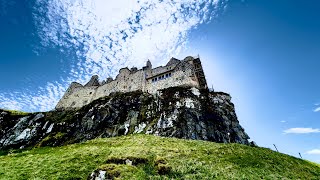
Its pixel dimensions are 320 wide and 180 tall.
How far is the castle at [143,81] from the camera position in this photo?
262ft

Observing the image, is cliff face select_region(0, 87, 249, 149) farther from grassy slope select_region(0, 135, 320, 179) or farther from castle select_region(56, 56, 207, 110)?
grassy slope select_region(0, 135, 320, 179)

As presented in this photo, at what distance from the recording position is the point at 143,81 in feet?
287

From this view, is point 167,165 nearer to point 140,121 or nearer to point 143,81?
point 140,121

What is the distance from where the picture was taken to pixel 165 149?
1384 inches

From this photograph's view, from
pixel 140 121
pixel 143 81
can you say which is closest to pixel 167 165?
pixel 140 121

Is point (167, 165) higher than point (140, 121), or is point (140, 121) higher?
point (140, 121)

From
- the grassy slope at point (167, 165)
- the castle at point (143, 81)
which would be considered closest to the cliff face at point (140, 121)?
the castle at point (143, 81)

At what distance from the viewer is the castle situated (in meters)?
80.0

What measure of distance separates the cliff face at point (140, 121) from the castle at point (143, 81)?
5945 millimetres

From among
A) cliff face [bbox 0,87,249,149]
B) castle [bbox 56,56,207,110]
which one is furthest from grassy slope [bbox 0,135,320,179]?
castle [bbox 56,56,207,110]

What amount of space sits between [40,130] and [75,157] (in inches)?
1853

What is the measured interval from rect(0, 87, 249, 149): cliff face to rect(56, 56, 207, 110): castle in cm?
595

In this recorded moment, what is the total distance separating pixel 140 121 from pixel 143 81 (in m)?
24.7

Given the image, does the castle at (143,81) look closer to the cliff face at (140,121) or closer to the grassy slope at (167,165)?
the cliff face at (140,121)
